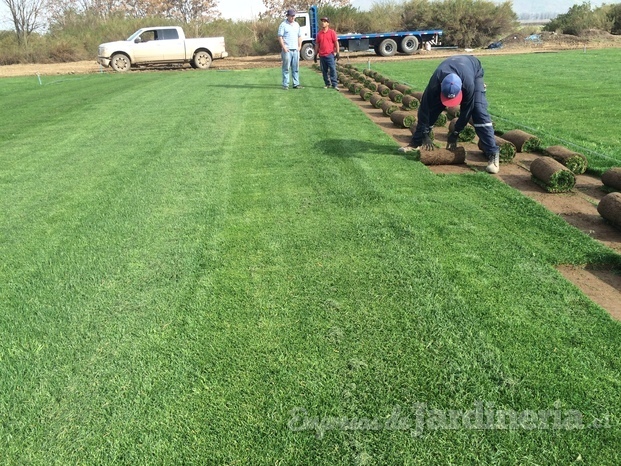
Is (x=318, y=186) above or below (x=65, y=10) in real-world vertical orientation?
below

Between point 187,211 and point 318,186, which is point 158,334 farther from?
point 318,186

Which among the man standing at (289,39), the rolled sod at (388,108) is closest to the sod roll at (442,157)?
the rolled sod at (388,108)

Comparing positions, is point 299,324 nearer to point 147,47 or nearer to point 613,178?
point 613,178

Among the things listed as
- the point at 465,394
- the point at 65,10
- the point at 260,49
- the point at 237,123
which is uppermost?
the point at 65,10

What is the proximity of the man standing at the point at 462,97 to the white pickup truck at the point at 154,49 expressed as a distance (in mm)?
17347

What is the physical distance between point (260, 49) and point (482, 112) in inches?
1199

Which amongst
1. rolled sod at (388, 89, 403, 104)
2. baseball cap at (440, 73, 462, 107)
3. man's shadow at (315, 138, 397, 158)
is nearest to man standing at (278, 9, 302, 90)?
rolled sod at (388, 89, 403, 104)

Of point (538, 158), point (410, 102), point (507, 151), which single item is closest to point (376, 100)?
point (410, 102)

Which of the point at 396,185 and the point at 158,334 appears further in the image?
the point at 396,185

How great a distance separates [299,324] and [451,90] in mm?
3196

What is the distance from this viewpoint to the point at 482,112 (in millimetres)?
5262

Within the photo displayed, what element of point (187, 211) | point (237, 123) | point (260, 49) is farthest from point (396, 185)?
point (260, 49)

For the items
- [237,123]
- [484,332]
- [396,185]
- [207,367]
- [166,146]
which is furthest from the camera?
[237,123]

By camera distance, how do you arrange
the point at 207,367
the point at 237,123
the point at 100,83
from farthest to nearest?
1. the point at 100,83
2. the point at 237,123
3. the point at 207,367
